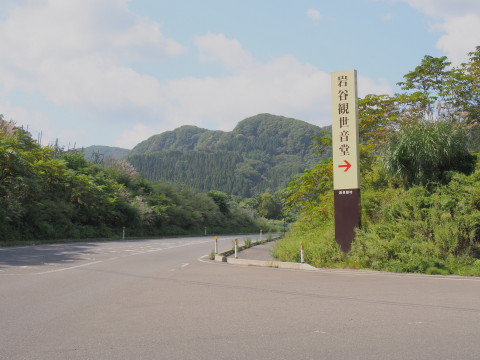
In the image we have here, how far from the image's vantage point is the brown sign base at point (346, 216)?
1555 cm

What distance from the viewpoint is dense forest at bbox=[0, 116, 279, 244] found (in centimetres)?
3053

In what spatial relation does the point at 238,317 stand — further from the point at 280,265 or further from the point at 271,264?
the point at 271,264

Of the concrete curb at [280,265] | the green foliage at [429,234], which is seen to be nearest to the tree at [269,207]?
the concrete curb at [280,265]

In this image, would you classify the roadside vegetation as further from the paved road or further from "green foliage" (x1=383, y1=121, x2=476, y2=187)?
the paved road

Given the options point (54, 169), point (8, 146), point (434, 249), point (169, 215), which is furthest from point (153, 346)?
point (169, 215)

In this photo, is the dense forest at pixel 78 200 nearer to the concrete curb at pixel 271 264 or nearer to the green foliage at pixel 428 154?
the concrete curb at pixel 271 264

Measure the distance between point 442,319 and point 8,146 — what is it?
2940 centimetres

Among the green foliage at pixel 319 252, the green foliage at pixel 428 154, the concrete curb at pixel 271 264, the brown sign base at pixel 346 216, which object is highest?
the green foliage at pixel 428 154

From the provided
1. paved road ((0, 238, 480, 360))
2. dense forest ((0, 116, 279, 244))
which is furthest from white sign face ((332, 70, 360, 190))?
dense forest ((0, 116, 279, 244))

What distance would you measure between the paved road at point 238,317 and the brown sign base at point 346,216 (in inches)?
112

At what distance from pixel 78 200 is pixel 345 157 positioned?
95.7 feet

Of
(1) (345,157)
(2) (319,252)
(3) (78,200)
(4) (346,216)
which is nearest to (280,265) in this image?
(2) (319,252)

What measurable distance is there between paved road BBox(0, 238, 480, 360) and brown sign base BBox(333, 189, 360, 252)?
2.84 meters

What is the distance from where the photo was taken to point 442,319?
6848 mm
